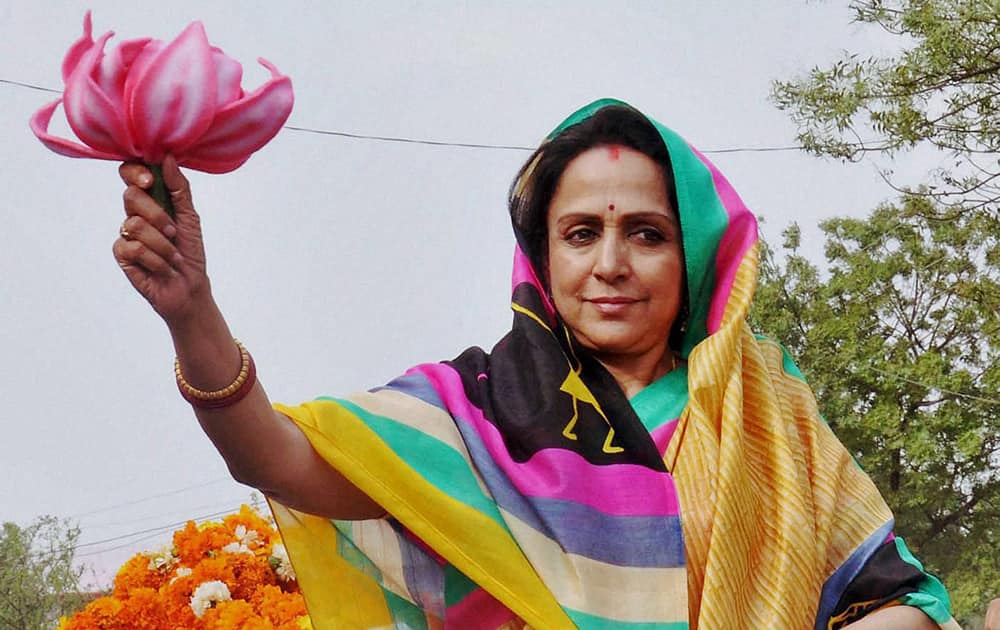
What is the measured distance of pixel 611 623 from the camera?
2.34 meters

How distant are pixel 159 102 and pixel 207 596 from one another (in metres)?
3.11

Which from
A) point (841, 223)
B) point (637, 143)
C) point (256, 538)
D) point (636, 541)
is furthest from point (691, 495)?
point (841, 223)

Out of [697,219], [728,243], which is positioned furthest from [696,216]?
[728,243]

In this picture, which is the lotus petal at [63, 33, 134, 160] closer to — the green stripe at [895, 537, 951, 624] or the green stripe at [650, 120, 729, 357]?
the green stripe at [650, 120, 729, 357]

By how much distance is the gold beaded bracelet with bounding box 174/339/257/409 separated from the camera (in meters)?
2.06

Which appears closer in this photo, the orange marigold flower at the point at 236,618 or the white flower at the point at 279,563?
the orange marigold flower at the point at 236,618

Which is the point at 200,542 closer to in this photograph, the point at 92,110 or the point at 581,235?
the point at 581,235

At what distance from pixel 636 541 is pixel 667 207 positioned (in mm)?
675

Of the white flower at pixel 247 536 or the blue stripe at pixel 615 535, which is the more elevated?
the white flower at pixel 247 536

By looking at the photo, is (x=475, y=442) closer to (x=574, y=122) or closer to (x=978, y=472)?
(x=574, y=122)

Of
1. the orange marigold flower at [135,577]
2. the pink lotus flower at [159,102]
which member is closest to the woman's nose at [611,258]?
the pink lotus flower at [159,102]

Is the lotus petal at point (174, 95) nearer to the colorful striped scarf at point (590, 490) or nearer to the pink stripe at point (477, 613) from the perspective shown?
the colorful striped scarf at point (590, 490)

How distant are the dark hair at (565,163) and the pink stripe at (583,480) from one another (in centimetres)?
44

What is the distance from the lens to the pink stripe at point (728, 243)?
2742 mm
